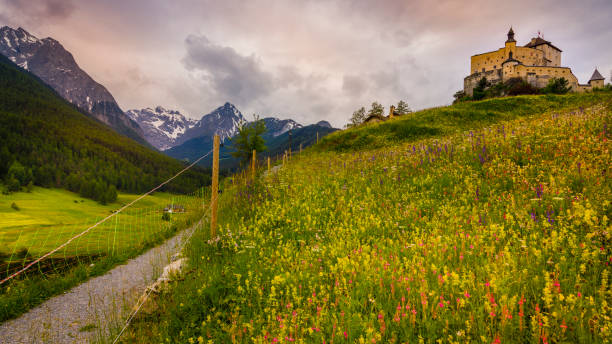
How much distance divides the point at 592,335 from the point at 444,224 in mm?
2795

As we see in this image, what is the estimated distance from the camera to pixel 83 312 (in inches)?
235

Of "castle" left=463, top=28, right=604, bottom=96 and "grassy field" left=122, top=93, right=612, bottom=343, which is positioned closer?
"grassy field" left=122, top=93, right=612, bottom=343

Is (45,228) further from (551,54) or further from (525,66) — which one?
(551,54)

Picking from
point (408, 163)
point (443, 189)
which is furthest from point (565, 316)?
point (408, 163)

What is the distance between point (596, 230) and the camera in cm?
362

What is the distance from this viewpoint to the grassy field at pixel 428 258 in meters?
2.78

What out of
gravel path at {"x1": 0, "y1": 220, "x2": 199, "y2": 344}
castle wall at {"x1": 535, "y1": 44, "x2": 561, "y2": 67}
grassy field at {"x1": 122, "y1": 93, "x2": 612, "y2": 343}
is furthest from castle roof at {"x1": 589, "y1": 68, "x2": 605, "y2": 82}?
gravel path at {"x1": 0, "y1": 220, "x2": 199, "y2": 344}

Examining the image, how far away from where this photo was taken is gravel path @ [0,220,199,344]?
4980 mm

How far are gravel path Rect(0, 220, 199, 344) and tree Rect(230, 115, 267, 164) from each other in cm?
4288

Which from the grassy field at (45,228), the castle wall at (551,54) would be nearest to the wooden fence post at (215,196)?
the grassy field at (45,228)

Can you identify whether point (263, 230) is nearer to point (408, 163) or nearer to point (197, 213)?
point (408, 163)

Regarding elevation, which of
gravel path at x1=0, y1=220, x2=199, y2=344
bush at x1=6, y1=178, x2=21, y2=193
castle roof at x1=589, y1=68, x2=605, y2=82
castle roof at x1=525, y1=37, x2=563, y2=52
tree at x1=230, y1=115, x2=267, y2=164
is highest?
castle roof at x1=525, y1=37, x2=563, y2=52

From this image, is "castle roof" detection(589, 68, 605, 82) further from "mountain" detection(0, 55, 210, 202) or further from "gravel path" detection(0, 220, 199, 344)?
"mountain" detection(0, 55, 210, 202)

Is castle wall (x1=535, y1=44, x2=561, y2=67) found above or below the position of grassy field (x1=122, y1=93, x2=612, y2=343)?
above
